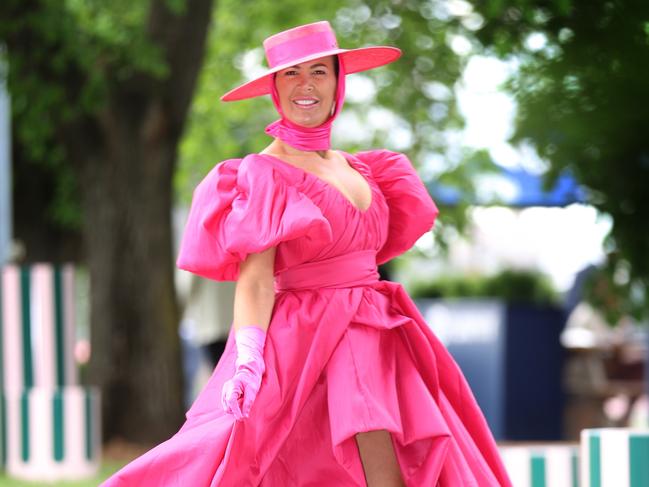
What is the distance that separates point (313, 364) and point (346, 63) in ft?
3.12

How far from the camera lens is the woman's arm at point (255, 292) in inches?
147

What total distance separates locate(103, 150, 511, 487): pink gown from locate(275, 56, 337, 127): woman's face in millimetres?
167

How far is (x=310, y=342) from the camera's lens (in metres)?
3.77

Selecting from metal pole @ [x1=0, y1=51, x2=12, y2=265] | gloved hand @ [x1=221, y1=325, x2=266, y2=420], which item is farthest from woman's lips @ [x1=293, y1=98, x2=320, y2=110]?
metal pole @ [x1=0, y1=51, x2=12, y2=265]

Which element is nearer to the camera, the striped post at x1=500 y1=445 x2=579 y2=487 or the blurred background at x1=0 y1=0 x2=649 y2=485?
the striped post at x1=500 y1=445 x2=579 y2=487

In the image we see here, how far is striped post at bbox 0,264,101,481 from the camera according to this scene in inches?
350

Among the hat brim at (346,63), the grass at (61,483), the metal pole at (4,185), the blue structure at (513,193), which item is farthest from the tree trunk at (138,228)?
the hat brim at (346,63)

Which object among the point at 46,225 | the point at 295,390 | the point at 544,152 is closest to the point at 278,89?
the point at 295,390

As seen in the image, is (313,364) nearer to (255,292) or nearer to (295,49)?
(255,292)

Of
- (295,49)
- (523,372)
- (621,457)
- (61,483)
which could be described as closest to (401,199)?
(295,49)

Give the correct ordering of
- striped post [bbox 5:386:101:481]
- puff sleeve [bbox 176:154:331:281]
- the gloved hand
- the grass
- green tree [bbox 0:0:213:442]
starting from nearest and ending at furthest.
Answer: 1. the gloved hand
2. puff sleeve [bbox 176:154:331:281]
3. the grass
4. striped post [bbox 5:386:101:481]
5. green tree [bbox 0:0:213:442]

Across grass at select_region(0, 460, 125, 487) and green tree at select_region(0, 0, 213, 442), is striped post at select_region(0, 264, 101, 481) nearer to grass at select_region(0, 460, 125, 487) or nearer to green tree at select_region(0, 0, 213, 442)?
grass at select_region(0, 460, 125, 487)

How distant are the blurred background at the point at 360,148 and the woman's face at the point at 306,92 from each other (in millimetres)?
1613

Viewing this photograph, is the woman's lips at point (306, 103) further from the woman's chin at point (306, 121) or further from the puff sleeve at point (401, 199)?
the puff sleeve at point (401, 199)
